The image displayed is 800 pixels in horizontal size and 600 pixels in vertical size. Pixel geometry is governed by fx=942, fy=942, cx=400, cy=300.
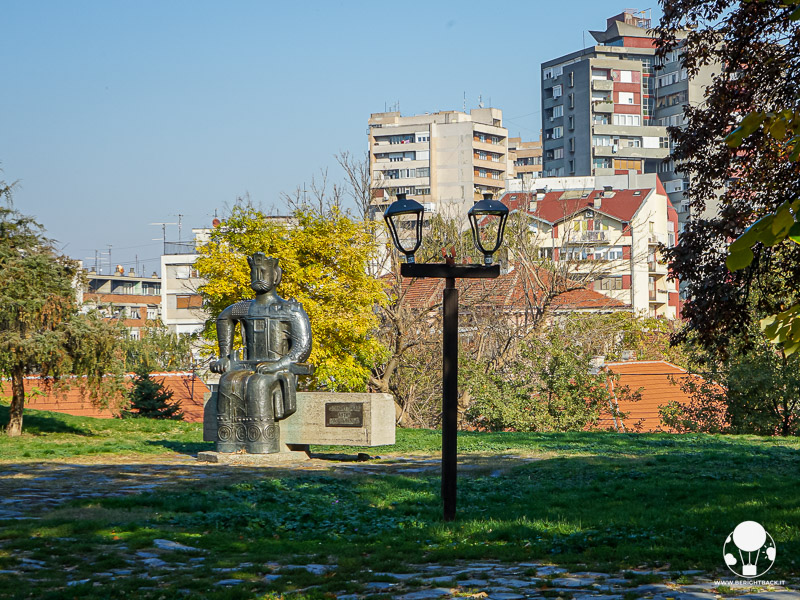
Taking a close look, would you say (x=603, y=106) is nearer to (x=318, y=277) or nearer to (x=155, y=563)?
(x=318, y=277)

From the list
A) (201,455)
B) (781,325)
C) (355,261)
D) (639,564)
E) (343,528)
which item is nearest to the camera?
(781,325)

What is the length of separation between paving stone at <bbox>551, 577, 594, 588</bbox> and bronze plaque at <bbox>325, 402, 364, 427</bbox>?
8.26m

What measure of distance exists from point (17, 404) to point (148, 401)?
8.21 meters

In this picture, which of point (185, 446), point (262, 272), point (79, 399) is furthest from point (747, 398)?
point (79, 399)

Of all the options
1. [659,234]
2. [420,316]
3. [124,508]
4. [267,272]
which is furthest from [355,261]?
[659,234]

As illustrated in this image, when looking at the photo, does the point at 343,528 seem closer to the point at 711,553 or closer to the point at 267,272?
the point at 711,553

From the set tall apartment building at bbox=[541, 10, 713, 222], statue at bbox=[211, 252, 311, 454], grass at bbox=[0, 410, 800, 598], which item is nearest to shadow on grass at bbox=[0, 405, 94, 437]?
statue at bbox=[211, 252, 311, 454]

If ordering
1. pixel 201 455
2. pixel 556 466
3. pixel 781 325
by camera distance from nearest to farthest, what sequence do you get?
pixel 781 325, pixel 556 466, pixel 201 455

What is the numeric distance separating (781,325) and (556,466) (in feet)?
30.2

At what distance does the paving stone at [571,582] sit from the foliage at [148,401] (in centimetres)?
2398

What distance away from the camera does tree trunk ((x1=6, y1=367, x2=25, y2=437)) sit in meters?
20.3

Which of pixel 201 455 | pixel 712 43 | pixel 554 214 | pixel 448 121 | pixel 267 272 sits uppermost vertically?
pixel 448 121

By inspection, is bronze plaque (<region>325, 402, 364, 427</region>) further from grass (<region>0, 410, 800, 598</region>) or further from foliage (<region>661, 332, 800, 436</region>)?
foliage (<region>661, 332, 800, 436</region>)

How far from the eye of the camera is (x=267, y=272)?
14602 millimetres
